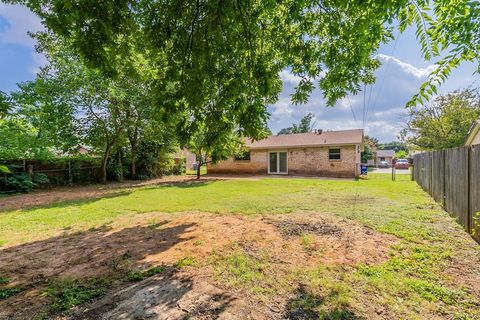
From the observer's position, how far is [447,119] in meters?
23.0

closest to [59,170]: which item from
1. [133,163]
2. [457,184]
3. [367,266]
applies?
[133,163]

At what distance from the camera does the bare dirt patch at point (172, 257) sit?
2.62 m

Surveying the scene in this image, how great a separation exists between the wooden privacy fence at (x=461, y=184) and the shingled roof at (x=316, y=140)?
1127 centimetres

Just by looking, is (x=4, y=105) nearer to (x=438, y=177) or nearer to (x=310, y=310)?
(x=310, y=310)

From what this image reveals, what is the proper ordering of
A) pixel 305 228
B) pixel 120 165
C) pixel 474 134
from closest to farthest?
pixel 305 228, pixel 474 134, pixel 120 165

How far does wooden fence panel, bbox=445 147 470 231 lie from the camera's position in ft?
15.5

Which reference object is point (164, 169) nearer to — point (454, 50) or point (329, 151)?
point (329, 151)

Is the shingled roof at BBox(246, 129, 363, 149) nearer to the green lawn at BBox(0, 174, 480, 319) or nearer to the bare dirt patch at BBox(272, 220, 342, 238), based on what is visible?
the green lawn at BBox(0, 174, 480, 319)

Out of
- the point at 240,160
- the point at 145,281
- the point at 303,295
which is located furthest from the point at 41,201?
the point at 240,160

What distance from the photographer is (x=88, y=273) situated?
345 cm

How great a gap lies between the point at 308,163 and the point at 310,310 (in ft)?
57.7

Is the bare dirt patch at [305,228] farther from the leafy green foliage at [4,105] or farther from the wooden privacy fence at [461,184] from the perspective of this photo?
the leafy green foliage at [4,105]

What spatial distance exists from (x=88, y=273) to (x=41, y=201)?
7.96 meters

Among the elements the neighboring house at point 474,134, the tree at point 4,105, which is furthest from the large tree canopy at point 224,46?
the neighboring house at point 474,134
